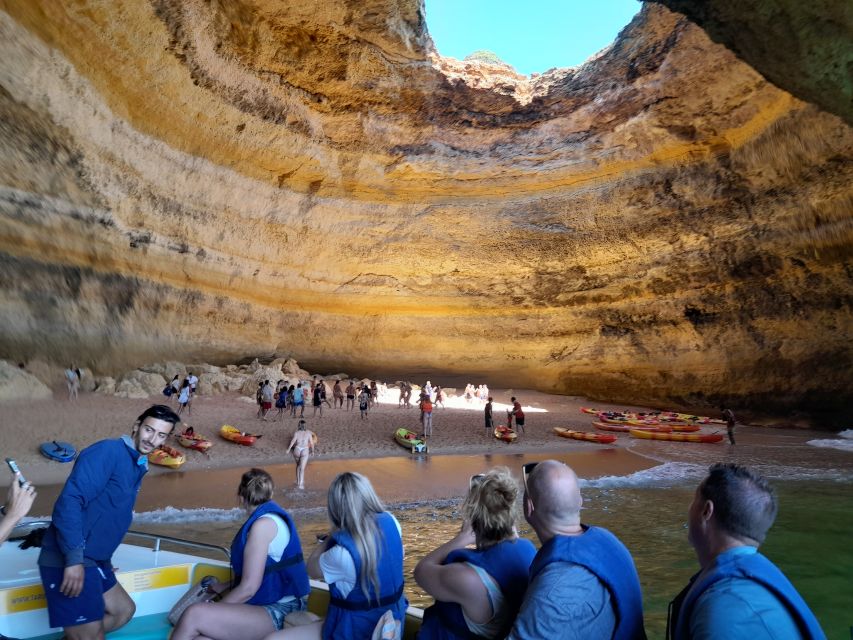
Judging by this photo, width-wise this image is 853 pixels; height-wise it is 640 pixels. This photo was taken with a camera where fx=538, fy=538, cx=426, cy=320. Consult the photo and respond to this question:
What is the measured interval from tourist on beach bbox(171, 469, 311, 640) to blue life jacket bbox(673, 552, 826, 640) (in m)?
1.88

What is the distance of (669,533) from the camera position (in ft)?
24.8

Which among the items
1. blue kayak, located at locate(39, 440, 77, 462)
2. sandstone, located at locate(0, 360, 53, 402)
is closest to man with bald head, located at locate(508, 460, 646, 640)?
blue kayak, located at locate(39, 440, 77, 462)

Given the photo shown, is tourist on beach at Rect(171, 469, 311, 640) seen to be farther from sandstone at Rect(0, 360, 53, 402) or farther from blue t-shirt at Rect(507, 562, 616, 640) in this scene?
sandstone at Rect(0, 360, 53, 402)

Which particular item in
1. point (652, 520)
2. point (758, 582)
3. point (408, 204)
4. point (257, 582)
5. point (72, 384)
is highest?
point (408, 204)

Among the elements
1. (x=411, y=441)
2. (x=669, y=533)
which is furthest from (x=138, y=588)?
(x=411, y=441)

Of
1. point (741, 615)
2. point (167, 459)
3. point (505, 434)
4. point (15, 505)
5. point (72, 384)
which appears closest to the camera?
point (741, 615)

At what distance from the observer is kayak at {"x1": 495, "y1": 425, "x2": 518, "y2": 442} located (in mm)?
16406

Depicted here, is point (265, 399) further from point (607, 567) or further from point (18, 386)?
point (607, 567)

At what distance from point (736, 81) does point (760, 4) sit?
11.5m

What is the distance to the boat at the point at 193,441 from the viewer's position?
12617mm

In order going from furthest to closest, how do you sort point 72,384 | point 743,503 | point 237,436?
point 72,384, point 237,436, point 743,503

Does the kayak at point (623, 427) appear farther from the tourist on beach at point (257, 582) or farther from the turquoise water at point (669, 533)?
the tourist on beach at point (257, 582)

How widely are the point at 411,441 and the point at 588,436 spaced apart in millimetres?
6236

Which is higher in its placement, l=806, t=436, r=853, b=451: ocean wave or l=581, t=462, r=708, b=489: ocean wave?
l=806, t=436, r=853, b=451: ocean wave
